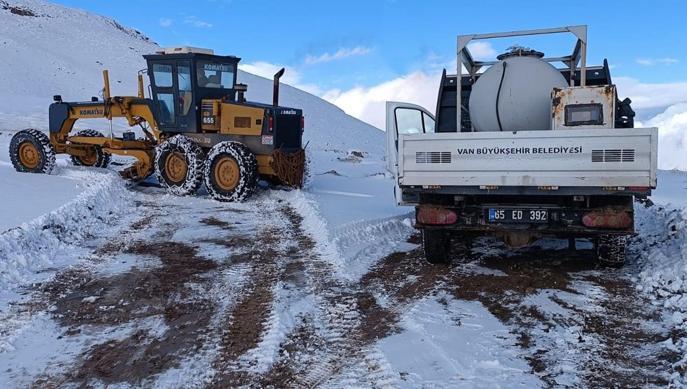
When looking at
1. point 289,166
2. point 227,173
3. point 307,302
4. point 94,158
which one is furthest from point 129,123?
point 307,302

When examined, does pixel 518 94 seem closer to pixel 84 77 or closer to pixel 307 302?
pixel 307 302

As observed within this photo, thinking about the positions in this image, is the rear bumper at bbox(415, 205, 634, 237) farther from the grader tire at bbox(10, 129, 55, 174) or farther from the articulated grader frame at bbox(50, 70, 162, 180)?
the grader tire at bbox(10, 129, 55, 174)

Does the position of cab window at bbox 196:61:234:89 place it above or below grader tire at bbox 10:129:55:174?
above

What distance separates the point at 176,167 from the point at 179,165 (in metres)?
0.10

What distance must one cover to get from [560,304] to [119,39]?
58.3 metres

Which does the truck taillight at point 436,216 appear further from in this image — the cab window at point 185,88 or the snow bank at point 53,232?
the cab window at point 185,88

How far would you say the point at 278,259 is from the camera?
24.0 ft

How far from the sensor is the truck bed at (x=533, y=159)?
5797 millimetres

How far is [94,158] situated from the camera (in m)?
14.7

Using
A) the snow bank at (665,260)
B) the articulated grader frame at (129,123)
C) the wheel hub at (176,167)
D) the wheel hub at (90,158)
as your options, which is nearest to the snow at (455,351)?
the snow bank at (665,260)

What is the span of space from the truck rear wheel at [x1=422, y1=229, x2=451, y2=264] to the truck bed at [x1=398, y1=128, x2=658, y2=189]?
0.70 m

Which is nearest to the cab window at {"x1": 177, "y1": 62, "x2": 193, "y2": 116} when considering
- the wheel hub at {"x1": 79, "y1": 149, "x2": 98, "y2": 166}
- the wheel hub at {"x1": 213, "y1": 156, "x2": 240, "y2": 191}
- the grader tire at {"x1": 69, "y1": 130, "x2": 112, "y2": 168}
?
the wheel hub at {"x1": 213, "y1": 156, "x2": 240, "y2": 191}

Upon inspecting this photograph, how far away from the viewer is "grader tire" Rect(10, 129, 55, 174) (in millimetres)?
13609

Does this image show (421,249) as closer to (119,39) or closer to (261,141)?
(261,141)
